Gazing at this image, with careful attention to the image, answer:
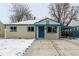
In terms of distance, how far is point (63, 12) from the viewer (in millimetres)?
37156

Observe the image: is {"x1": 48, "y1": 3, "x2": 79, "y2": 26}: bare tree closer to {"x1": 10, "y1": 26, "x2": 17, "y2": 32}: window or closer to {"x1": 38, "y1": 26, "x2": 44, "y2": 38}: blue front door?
{"x1": 38, "y1": 26, "x2": 44, "y2": 38}: blue front door

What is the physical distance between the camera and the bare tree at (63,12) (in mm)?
36906

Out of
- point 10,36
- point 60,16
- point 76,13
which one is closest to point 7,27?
point 10,36

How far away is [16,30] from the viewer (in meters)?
27.5

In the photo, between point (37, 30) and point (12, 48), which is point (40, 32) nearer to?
point (37, 30)

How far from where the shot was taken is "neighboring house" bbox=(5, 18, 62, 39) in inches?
1058

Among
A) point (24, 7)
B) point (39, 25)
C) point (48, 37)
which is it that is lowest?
point (48, 37)

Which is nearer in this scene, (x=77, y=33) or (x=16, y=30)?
(x=16, y=30)

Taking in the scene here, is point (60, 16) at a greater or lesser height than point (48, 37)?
greater

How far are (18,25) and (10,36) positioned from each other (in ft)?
6.23

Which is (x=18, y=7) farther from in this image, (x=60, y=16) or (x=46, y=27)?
(x=46, y=27)

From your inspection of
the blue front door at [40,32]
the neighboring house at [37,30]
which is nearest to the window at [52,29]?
the neighboring house at [37,30]

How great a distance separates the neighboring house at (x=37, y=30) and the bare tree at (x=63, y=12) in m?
10.1

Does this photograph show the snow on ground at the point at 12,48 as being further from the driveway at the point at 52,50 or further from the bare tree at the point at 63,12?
the bare tree at the point at 63,12
